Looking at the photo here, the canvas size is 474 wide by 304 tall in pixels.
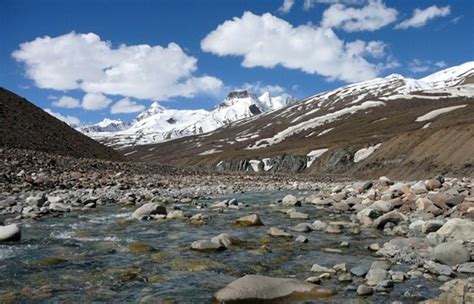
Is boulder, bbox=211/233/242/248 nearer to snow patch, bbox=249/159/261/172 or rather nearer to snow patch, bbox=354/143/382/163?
snow patch, bbox=354/143/382/163

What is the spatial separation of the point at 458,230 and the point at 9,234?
16478 mm

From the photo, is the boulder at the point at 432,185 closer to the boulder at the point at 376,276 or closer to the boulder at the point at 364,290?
the boulder at the point at 376,276

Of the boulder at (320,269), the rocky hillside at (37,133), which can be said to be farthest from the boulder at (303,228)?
the rocky hillside at (37,133)

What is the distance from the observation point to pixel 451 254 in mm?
13062

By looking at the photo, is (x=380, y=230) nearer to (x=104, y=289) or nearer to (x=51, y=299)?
(x=104, y=289)

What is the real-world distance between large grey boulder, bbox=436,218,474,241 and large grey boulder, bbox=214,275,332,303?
8422 millimetres

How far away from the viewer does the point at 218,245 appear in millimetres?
15516

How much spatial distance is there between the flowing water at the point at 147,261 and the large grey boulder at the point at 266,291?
405 mm

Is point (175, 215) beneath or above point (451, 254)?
above

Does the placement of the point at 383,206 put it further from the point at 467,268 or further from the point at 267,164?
the point at 267,164

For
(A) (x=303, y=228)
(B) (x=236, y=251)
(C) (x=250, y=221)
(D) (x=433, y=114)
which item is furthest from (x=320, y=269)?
(D) (x=433, y=114)

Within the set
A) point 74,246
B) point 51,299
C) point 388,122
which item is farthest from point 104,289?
point 388,122

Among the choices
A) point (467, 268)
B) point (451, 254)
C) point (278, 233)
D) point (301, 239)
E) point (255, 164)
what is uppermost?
point (255, 164)

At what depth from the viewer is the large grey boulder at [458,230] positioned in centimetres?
1642
